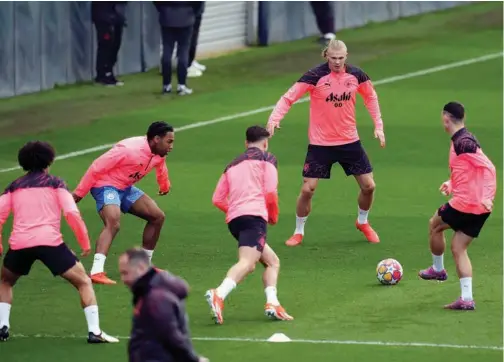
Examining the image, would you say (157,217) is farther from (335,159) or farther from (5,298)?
(5,298)

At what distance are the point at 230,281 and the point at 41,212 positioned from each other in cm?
179

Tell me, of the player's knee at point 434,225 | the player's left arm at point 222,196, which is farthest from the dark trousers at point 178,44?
the player's left arm at point 222,196

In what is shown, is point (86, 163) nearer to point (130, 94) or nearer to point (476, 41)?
point (130, 94)

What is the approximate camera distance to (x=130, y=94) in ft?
80.9

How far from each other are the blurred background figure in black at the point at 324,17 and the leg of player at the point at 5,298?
15.8 metres

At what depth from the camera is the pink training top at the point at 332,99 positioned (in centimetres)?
1631

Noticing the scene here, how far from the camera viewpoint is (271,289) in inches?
529

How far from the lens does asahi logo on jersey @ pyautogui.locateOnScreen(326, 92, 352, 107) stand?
16.4 m

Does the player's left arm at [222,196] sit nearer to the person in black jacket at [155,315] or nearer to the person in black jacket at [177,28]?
the person in black jacket at [155,315]

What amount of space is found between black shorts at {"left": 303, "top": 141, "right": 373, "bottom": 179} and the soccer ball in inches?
75.7

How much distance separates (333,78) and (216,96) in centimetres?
862

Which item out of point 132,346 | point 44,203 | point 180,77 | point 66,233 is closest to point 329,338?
point 44,203

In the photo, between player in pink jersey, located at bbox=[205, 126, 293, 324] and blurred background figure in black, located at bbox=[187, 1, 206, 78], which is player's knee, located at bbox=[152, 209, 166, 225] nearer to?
player in pink jersey, located at bbox=[205, 126, 293, 324]

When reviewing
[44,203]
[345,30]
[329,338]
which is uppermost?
[44,203]
